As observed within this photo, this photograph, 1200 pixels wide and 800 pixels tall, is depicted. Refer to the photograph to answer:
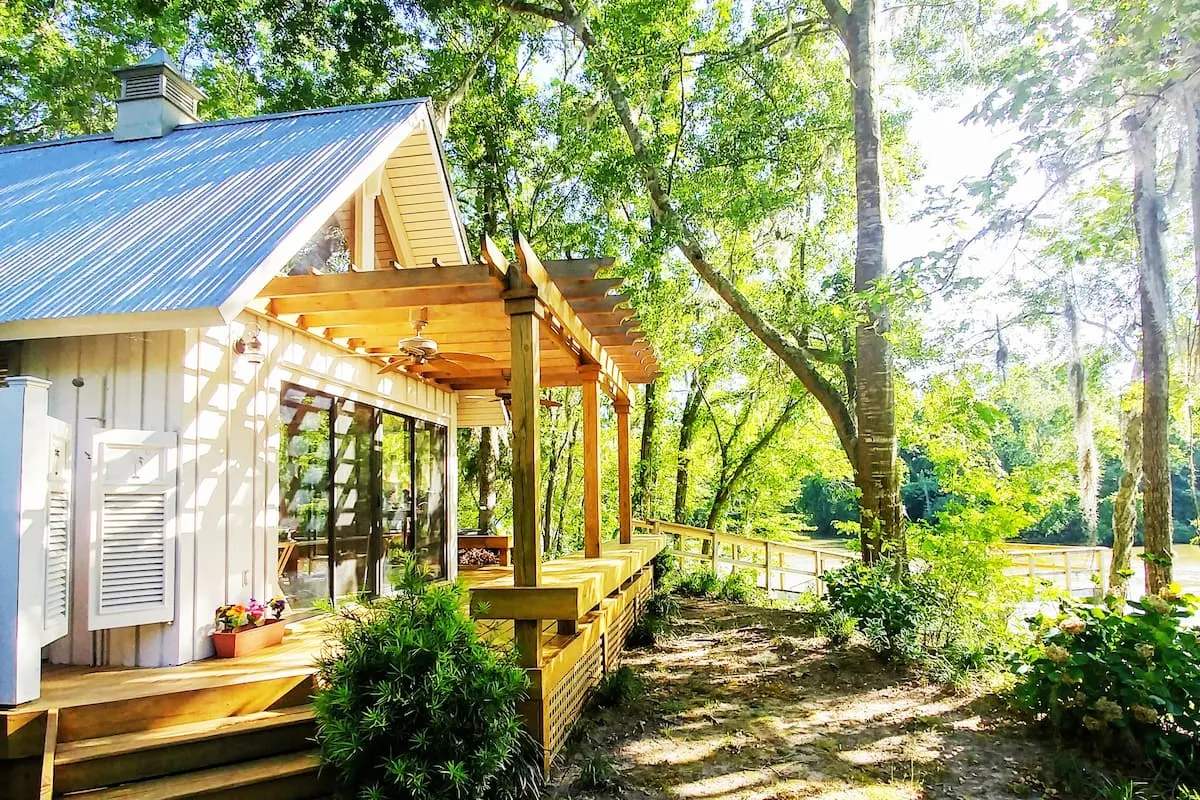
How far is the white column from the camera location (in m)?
3.45

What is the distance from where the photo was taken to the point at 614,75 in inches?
388

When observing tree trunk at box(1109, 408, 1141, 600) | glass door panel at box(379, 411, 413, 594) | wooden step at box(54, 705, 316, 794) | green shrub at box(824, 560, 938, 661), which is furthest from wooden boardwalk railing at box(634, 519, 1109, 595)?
wooden step at box(54, 705, 316, 794)

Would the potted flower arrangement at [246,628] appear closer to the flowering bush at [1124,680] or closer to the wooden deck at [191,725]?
the wooden deck at [191,725]

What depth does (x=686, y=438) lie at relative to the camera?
54.4 ft

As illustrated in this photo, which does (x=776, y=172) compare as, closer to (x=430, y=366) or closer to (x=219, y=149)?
(x=430, y=366)

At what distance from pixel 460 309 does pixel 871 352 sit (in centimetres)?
448

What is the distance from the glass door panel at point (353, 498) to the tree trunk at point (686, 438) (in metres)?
9.78

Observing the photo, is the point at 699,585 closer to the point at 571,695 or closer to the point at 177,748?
the point at 571,695

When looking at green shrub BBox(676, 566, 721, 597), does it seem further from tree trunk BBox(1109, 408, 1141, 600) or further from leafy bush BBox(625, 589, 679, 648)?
tree trunk BBox(1109, 408, 1141, 600)

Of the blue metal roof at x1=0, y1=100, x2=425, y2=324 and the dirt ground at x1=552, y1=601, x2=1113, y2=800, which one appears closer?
the dirt ground at x1=552, y1=601, x2=1113, y2=800

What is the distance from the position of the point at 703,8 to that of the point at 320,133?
688 cm

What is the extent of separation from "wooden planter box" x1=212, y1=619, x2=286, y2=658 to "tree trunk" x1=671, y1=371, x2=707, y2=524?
1159cm

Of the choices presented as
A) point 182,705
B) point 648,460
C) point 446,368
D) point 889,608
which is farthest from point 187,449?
point 648,460

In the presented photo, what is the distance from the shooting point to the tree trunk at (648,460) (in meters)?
15.9
